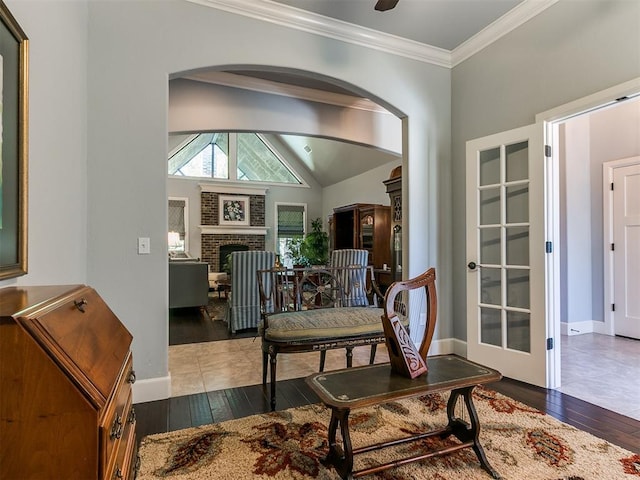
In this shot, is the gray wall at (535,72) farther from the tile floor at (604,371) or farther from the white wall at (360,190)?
the white wall at (360,190)

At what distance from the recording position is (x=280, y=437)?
76.4 inches

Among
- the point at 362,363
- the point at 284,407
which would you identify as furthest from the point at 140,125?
the point at 362,363

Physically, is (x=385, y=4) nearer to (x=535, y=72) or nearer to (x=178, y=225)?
(x=535, y=72)

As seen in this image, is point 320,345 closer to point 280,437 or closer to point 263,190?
point 280,437

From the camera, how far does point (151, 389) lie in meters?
2.45

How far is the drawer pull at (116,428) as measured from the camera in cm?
99

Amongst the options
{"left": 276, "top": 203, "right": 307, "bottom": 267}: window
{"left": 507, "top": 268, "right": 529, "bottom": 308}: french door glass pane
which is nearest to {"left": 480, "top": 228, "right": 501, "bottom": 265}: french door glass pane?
{"left": 507, "top": 268, "right": 529, "bottom": 308}: french door glass pane

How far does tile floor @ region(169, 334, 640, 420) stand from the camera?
2.57 meters

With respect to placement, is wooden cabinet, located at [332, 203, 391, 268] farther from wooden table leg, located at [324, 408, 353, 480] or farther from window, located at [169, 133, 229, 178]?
wooden table leg, located at [324, 408, 353, 480]

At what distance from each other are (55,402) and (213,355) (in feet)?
9.47

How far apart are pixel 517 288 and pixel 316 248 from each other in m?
7.00

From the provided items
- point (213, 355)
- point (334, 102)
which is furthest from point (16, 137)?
point (334, 102)

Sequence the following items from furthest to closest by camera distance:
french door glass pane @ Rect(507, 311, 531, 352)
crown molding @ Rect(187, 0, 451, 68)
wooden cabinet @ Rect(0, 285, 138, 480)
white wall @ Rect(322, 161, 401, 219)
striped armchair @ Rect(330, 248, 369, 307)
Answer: white wall @ Rect(322, 161, 401, 219) → striped armchair @ Rect(330, 248, 369, 307) → french door glass pane @ Rect(507, 311, 531, 352) → crown molding @ Rect(187, 0, 451, 68) → wooden cabinet @ Rect(0, 285, 138, 480)

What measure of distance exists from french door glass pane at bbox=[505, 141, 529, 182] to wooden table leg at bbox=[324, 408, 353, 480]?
8.12 feet
